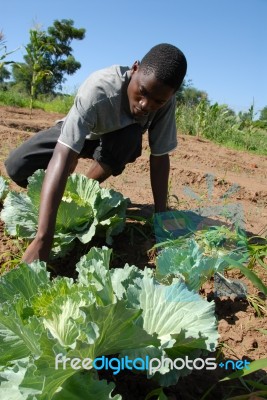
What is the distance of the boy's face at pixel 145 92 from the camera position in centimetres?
187

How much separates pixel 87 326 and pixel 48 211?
0.86 meters

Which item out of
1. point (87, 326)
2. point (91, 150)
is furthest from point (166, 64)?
point (87, 326)

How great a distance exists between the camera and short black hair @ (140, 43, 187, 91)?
1849 millimetres

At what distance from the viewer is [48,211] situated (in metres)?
1.81

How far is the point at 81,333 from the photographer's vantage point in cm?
116

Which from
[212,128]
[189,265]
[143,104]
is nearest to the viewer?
[189,265]

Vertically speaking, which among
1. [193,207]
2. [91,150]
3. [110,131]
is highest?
[110,131]

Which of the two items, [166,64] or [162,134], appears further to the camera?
[162,134]

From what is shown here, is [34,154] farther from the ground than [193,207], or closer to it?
farther from the ground

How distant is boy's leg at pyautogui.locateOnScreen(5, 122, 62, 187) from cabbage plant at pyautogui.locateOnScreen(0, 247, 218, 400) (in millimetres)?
1251

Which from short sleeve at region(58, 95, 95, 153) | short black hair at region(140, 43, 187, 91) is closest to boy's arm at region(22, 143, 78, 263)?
short sleeve at region(58, 95, 95, 153)

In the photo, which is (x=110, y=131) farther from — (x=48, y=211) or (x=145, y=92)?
(x=48, y=211)

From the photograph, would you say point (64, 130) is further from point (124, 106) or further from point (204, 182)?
point (204, 182)

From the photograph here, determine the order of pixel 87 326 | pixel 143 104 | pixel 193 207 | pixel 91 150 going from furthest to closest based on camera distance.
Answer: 1. pixel 193 207
2. pixel 91 150
3. pixel 143 104
4. pixel 87 326
